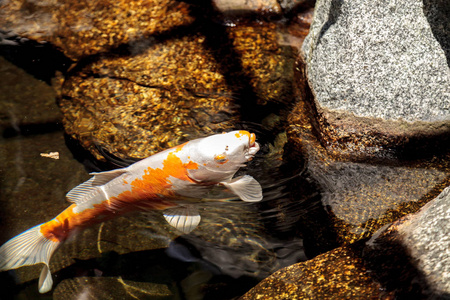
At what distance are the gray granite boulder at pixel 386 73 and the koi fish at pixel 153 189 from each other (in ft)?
3.89

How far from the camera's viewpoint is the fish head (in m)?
2.97

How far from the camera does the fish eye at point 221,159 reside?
295cm

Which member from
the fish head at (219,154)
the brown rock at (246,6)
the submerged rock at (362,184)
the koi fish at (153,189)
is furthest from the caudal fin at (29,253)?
the brown rock at (246,6)

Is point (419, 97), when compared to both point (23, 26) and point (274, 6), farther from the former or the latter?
point (23, 26)

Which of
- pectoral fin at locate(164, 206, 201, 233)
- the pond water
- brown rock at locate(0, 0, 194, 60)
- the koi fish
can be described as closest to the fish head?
the koi fish

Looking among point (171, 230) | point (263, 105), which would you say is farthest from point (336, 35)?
point (171, 230)

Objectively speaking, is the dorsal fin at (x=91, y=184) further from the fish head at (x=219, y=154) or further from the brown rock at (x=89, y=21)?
the brown rock at (x=89, y=21)

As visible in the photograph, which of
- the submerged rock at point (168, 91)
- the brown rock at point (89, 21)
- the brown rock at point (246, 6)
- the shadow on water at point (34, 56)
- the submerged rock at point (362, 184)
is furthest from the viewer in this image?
the brown rock at point (246, 6)

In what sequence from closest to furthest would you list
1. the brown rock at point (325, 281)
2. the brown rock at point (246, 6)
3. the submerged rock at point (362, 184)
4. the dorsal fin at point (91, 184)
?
the brown rock at point (325, 281) → the dorsal fin at point (91, 184) → the submerged rock at point (362, 184) → the brown rock at point (246, 6)

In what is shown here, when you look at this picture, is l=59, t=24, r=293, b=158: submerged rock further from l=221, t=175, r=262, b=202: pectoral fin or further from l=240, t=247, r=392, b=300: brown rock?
l=240, t=247, r=392, b=300: brown rock

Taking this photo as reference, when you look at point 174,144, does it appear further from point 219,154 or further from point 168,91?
point 219,154

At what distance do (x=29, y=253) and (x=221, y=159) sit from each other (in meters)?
1.80

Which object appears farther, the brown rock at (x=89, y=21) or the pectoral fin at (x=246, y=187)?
the brown rock at (x=89, y=21)

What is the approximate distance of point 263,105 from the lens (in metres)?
4.39
